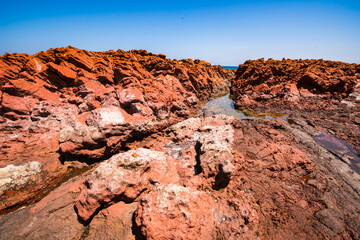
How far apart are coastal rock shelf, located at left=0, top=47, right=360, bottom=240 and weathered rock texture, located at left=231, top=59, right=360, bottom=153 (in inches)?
14.8

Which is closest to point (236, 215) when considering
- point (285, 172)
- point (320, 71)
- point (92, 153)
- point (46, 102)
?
point (285, 172)

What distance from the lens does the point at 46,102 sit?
367 inches


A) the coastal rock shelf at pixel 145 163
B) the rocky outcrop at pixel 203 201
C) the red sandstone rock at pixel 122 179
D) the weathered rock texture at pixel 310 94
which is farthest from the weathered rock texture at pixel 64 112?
the weathered rock texture at pixel 310 94

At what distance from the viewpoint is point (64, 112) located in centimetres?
969

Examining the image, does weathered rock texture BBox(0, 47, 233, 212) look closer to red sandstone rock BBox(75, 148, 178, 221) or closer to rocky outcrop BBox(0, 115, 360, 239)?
rocky outcrop BBox(0, 115, 360, 239)

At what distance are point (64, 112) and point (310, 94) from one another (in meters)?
26.5

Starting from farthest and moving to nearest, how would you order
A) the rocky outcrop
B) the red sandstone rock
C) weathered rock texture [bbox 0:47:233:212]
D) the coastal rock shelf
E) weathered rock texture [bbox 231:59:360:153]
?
weathered rock texture [bbox 231:59:360:153]
weathered rock texture [bbox 0:47:233:212]
the red sandstone rock
the coastal rock shelf
the rocky outcrop

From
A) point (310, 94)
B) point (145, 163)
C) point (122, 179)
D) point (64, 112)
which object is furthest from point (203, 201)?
point (310, 94)

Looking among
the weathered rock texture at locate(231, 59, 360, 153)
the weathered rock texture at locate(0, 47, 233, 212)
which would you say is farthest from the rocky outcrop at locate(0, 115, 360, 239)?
the weathered rock texture at locate(231, 59, 360, 153)

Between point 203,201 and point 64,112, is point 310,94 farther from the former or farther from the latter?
point 64,112

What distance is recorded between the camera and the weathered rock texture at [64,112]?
7480mm

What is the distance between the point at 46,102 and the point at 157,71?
10868 mm

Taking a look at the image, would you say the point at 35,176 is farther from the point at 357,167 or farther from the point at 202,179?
the point at 357,167

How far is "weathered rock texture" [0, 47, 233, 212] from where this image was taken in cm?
748
